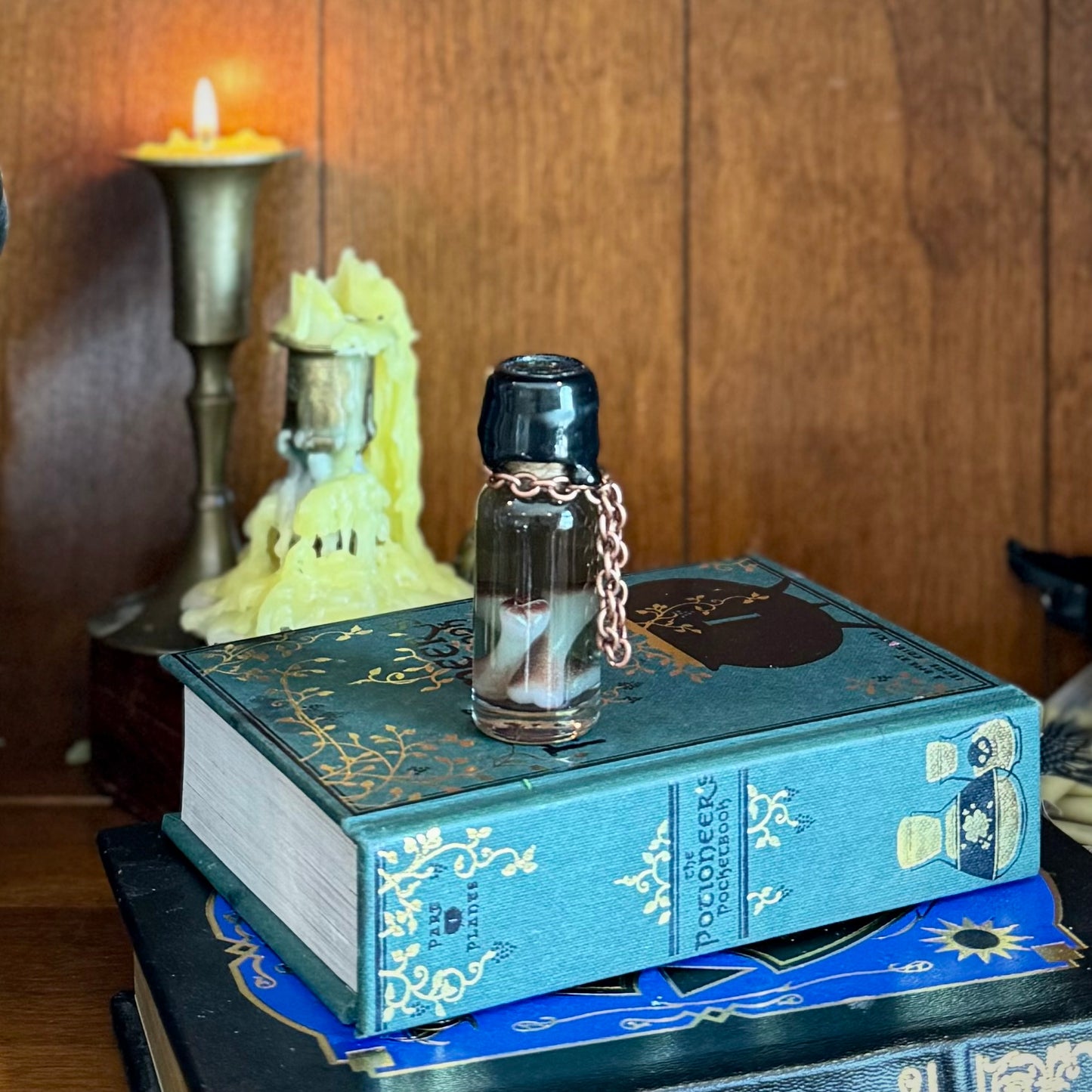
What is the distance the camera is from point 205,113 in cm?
98

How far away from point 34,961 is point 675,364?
56cm

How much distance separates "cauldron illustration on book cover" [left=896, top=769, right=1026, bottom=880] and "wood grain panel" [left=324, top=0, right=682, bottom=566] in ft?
1.61

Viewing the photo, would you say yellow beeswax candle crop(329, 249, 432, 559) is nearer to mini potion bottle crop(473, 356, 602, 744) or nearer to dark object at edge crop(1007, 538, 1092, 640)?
mini potion bottle crop(473, 356, 602, 744)

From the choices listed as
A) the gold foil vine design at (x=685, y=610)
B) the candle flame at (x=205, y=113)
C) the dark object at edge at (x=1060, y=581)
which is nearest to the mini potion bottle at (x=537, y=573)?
the gold foil vine design at (x=685, y=610)

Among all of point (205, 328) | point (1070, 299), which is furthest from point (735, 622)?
point (1070, 299)

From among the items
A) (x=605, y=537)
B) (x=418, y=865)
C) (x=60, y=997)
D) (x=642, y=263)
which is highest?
(x=642, y=263)

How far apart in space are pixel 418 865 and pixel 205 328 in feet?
1.61

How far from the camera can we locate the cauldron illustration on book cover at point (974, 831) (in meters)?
0.67

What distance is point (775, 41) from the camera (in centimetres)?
109

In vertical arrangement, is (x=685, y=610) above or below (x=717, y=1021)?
above

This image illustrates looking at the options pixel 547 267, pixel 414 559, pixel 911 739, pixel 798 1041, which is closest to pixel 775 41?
pixel 547 267

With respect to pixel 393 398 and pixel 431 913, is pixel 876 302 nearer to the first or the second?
pixel 393 398

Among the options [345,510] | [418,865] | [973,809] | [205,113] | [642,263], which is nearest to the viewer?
[418,865]

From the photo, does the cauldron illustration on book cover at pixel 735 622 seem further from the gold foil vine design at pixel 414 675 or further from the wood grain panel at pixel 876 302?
the wood grain panel at pixel 876 302
